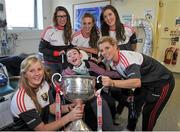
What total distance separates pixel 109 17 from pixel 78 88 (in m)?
1.15

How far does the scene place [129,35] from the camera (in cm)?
226

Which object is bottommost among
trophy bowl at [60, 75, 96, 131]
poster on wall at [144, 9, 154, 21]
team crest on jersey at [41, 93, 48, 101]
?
team crest on jersey at [41, 93, 48, 101]

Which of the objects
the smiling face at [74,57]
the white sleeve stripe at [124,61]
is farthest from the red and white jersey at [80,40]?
the white sleeve stripe at [124,61]

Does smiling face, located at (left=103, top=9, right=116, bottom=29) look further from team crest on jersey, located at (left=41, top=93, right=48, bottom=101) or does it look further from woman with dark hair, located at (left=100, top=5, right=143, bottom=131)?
team crest on jersey, located at (left=41, top=93, right=48, bottom=101)

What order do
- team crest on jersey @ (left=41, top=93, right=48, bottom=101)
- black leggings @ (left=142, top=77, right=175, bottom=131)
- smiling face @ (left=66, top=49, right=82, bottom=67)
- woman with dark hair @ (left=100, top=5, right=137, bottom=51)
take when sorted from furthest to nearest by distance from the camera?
woman with dark hair @ (left=100, top=5, right=137, bottom=51) < smiling face @ (left=66, top=49, right=82, bottom=67) < black leggings @ (left=142, top=77, right=175, bottom=131) < team crest on jersey @ (left=41, top=93, right=48, bottom=101)

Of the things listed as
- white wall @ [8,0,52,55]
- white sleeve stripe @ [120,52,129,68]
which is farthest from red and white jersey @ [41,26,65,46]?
white wall @ [8,0,52,55]

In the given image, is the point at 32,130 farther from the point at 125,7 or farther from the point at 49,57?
the point at 125,7

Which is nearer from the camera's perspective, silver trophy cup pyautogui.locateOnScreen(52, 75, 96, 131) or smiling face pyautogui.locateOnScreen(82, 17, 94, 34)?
silver trophy cup pyautogui.locateOnScreen(52, 75, 96, 131)

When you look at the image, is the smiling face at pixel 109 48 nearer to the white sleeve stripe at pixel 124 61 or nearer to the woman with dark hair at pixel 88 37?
the white sleeve stripe at pixel 124 61

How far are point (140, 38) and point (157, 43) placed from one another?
288 millimetres

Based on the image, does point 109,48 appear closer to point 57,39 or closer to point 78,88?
point 78,88

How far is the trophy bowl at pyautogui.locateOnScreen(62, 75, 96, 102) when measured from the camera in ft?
3.96

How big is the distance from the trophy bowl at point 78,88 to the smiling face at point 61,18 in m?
1.25

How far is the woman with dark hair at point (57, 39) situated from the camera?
2.34m
